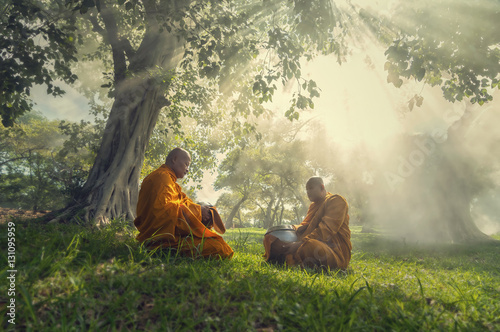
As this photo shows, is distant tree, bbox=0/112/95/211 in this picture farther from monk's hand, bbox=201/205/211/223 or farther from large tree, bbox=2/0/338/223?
monk's hand, bbox=201/205/211/223

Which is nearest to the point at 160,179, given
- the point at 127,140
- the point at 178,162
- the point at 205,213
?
the point at 178,162

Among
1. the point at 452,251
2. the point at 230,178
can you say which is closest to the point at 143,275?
the point at 452,251

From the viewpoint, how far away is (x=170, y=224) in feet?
13.7

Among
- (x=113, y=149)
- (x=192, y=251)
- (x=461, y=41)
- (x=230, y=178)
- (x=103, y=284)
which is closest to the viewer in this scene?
(x=103, y=284)

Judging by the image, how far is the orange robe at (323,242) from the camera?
492 cm

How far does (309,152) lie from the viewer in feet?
97.0

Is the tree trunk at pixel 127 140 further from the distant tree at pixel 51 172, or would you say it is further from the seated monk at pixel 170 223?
the seated monk at pixel 170 223

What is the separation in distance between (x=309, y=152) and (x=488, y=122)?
1482 centimetres

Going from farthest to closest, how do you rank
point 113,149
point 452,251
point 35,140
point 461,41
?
point 35,140
point 452,251
point 113,149
point 461,41

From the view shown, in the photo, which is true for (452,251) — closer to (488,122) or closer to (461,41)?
(461,41)

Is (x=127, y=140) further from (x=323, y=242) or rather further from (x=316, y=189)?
(x=323, y=242)

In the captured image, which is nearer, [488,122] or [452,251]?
[452,251]

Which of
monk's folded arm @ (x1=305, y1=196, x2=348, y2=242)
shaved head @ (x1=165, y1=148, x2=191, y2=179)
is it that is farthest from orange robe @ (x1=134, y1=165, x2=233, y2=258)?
monk's folded arm @ (x1=305, y1=196, x2=348, y2=242)

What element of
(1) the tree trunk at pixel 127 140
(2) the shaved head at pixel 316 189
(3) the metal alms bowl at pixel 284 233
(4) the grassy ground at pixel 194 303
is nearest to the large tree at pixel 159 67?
(1) the tree trunk at pixel 127 140
